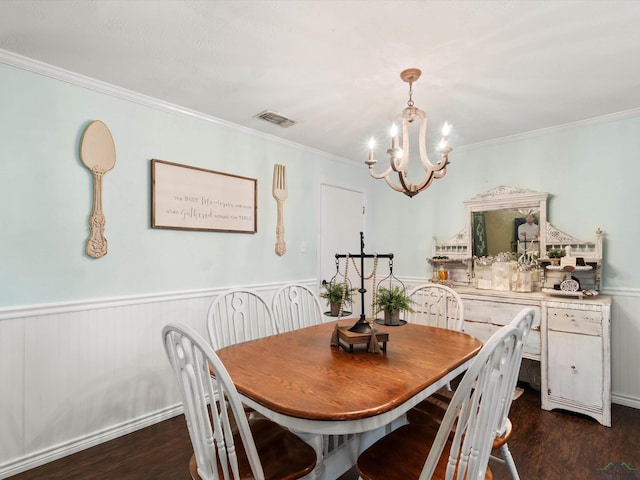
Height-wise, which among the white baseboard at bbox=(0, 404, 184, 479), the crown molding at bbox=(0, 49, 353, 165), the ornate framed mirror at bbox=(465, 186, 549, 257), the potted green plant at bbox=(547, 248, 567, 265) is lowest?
the white baseboard at bbox=(0, 404, 184, 479)

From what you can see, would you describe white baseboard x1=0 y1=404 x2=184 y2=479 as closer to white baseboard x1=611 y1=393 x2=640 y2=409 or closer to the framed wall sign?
the framed wall sign

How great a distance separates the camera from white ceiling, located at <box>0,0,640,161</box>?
5.35 ft

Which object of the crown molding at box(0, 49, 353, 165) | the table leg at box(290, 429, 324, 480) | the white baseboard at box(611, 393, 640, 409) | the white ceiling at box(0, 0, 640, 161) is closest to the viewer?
the table leg at box(290, 429, 324, 480)

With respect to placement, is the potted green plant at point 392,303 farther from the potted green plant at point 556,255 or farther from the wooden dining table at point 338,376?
the potted green plant at point 556,255

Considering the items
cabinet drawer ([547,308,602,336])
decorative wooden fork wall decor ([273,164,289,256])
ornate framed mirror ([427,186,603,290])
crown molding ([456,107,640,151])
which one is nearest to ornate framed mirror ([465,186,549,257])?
ornate framed mirror ([427,186,603,290])

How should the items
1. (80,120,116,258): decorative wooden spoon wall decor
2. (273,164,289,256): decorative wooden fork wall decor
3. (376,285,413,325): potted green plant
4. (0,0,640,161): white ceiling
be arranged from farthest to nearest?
(273,164,289,256): decorative wooden fork wall decor, (80,120,116,258): decorative wooden spoon wall decor, (376,285,413,325): potted green plant, (0,0,640,161): white ceiling

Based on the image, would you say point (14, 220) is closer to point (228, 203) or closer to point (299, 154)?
point (228, 203)

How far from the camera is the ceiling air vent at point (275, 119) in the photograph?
2.85 metres

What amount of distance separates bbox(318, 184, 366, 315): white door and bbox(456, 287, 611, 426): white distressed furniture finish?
170 centimetres

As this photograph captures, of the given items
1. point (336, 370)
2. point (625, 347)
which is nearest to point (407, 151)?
point (336, 370)

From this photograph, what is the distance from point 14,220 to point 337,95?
6.94 ft

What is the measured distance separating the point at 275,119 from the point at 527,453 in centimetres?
295

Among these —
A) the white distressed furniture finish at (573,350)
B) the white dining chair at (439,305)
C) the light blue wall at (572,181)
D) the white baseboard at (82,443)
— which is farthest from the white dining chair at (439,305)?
the white baseboard at (82,443)

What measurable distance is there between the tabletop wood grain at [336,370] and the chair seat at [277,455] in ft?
0.89
